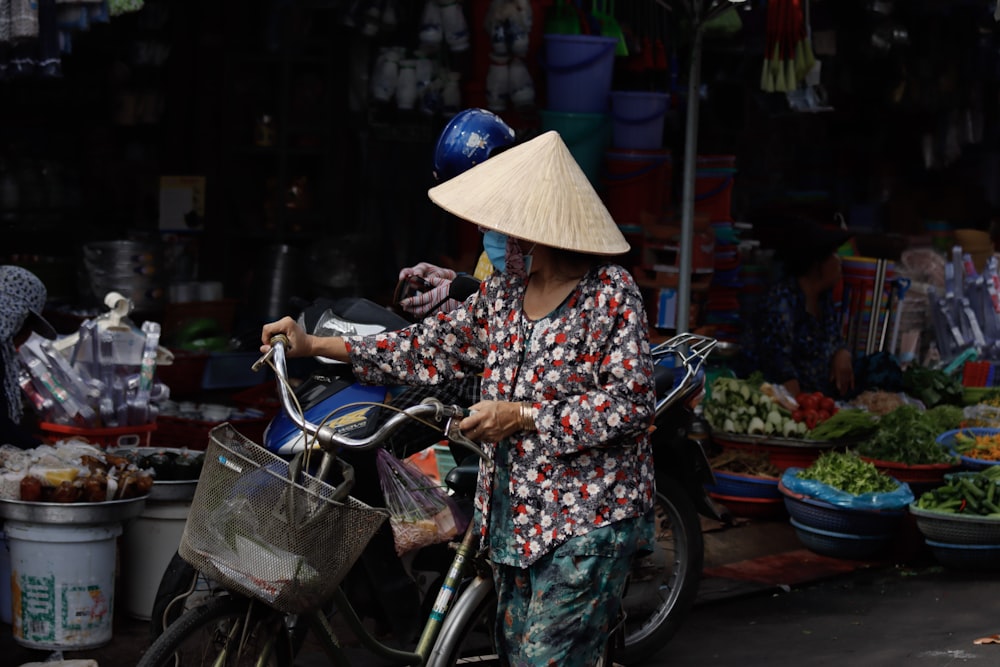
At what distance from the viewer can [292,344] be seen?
3.84m

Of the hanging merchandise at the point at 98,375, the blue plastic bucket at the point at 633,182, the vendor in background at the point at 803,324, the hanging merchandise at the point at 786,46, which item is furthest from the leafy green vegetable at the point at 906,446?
the hanging merchandise at the point at 98,375

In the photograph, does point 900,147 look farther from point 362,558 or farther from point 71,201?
point 362,558

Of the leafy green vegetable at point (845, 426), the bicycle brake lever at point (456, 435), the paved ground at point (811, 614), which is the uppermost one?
the bicycle brake lever at point (456, 435)

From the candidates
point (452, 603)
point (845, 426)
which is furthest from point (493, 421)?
point (845, 426)

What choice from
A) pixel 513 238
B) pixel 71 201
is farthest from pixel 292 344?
pixel 71 201

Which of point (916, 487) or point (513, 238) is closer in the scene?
point (513, 238)

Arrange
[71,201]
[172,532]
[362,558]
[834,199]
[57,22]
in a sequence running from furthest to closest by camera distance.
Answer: [834,199] → [71,201] → [57,22] → [172,532] → [362,558]

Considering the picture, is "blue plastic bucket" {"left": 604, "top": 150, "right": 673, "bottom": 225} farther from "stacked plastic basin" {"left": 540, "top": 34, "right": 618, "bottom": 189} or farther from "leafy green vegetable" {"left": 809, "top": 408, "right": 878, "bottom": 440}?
"leafy green vegetable" {"left": 809, "top": 408, "right": 878, "bottom": 440}

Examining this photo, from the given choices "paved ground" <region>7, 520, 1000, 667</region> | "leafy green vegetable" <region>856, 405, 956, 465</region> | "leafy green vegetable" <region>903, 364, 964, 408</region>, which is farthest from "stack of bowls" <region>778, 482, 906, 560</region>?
"leafy green vegetable" <region>903, 364, 964, 408</region>

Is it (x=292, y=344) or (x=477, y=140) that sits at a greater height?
(x=477, y=140)

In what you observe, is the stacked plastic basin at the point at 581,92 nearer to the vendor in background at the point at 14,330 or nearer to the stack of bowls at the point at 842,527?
the stack of bowls at the point at 842,527

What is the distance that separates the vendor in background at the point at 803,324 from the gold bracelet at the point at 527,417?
4917 mm

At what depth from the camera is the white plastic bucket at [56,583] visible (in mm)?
4902

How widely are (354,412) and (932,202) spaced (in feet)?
34.6
